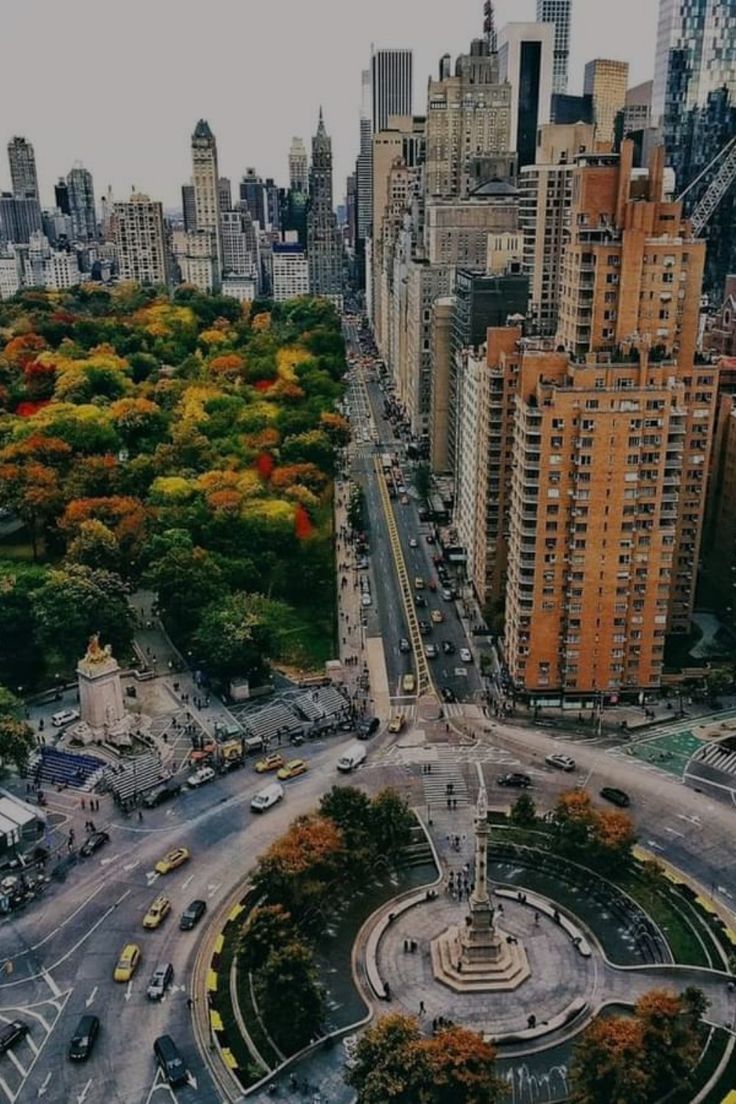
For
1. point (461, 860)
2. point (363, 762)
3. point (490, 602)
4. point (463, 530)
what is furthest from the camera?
point (463, 530)

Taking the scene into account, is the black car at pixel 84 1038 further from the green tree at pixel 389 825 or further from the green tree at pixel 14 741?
the green tree at pixel 14 741

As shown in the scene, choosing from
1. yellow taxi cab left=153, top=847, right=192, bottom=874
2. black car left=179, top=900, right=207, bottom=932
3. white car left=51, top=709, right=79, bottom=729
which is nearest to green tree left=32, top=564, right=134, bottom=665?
white car left=51, top=709, right=79, bottom=729

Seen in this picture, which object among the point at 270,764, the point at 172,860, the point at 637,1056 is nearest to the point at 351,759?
the point at 270,764

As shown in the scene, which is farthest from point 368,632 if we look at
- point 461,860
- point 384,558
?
point 461,860

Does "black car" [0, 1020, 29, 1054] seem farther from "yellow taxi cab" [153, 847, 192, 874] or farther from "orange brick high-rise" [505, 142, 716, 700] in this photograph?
"orange brick high-rise" [505, 142, 716, 700]

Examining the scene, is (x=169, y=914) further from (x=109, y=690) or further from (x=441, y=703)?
(x=441, y=703)

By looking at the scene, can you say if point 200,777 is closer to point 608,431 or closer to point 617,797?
point 617,797

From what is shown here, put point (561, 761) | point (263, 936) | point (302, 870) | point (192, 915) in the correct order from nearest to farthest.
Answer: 1. point (263, 936)
2. point (302, 870)
3. point (192, 915)
4. point (561, 761)
